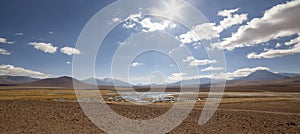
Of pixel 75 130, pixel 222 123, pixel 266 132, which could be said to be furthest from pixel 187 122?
pixel 75 130

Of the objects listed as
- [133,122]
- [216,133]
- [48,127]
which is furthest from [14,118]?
[216,133]

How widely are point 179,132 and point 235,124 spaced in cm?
522

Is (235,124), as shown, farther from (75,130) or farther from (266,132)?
(75,130)

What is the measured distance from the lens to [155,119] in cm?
1925

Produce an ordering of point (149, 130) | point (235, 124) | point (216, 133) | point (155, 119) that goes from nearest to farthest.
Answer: point (216, 133)
point (149, 130)
point (235, 124)
point (155, 119)

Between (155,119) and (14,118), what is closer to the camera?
(14,118)

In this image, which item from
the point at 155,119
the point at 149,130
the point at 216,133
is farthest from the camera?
the point at 155,119

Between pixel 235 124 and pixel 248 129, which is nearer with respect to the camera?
pixel 248 129

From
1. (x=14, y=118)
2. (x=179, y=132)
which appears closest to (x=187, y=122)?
(x=179, y=132)

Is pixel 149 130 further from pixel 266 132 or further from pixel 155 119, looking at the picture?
pixel 266 132

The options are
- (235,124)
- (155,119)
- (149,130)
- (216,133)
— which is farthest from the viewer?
(155,119)

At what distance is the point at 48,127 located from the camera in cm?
1471

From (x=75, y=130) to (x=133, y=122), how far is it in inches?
187

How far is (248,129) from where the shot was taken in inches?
598
